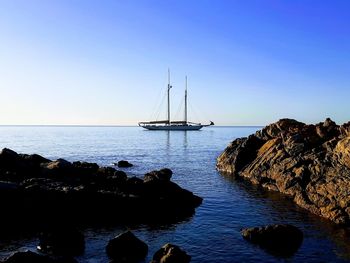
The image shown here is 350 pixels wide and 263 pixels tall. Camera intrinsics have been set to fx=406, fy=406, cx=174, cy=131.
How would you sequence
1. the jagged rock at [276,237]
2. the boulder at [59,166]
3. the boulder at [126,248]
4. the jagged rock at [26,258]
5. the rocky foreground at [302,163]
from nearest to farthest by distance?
the jagged rock at [26,258], the boulder at [126,248], the jagged rock at [276,237], the rocky foreground at [302,163], the boulder at [59,166]

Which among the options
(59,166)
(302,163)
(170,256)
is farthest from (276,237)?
(59,166)

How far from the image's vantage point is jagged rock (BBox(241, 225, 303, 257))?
33750 mm

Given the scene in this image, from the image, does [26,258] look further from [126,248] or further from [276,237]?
[276,237]

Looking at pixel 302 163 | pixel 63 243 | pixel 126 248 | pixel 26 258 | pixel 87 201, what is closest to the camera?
pixel 26 258

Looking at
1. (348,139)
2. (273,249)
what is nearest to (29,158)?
(273,249)

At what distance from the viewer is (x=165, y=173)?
61219 mm

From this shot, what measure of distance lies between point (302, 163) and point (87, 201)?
3288cm

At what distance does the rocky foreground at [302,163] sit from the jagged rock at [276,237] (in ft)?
29.6

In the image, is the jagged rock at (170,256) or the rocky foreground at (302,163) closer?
the jagged rock at (170,256)

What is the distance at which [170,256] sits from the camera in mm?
28188

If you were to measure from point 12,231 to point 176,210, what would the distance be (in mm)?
17479

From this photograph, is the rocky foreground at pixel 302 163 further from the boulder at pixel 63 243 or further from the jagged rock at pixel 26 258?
the jagged rock at pixel 26 258

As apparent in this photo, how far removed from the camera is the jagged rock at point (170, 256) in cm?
2815

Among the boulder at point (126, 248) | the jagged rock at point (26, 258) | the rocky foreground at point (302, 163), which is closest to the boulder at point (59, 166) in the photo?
the boulder at point (126, 248)
